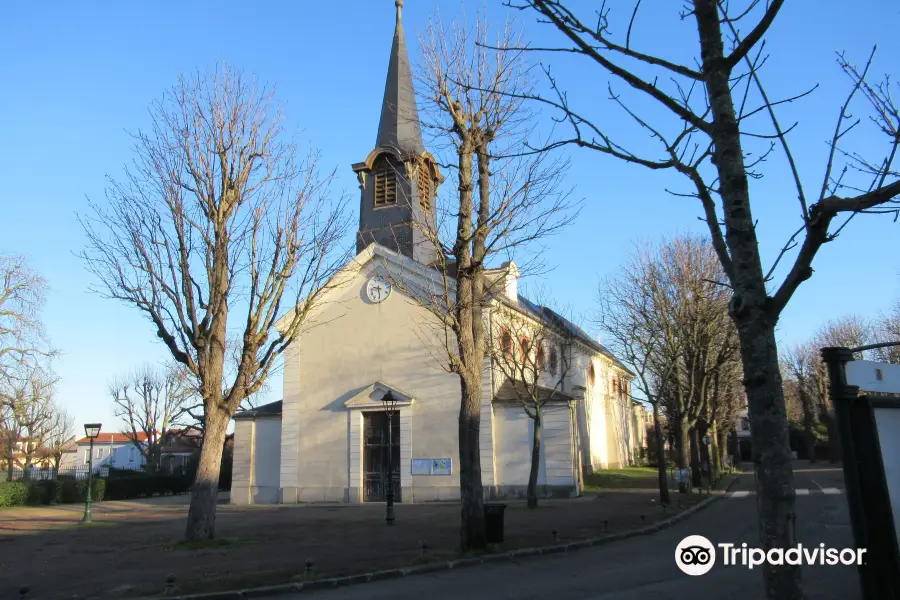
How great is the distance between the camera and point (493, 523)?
12.3 meters

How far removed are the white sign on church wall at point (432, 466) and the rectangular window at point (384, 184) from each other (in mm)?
11412

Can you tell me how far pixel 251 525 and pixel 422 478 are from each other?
8.84 meters

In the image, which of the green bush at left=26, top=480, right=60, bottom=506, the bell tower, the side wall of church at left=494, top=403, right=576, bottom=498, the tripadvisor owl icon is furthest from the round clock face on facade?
the green bush at left=26, top=480, right=60, bottom=506

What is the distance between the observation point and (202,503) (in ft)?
44.3

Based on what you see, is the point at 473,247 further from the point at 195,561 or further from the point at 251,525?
the point at 251,525

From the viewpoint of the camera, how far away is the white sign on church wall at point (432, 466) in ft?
82.0

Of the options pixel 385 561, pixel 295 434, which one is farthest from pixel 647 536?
pixel 295 434

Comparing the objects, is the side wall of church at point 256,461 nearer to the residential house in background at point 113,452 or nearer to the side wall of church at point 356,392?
the side wall of church at point 356,392

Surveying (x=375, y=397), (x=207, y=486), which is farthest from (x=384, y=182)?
(x=207, y=486)

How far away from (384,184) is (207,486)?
721 inches

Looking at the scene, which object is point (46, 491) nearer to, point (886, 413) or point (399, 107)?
point (399, 107)

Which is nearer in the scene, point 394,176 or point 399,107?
point 394,176

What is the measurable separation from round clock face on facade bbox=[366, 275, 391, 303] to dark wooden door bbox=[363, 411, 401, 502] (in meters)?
4.90

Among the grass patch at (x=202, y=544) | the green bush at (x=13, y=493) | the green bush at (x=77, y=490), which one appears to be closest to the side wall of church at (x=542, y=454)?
the grass patch at (x=202, y=544)
